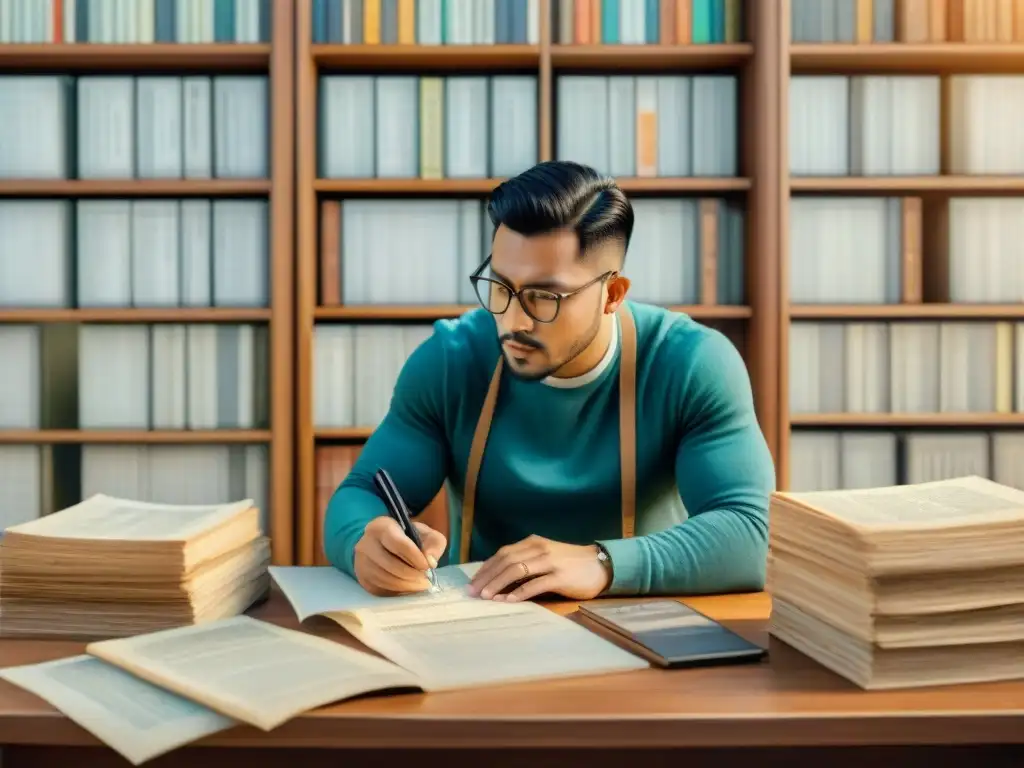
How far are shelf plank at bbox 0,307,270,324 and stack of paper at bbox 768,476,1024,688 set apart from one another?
182 centimetres

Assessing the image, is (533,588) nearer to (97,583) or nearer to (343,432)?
(97,583)

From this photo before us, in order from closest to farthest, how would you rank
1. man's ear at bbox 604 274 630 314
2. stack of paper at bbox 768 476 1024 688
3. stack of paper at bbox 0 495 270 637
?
1. stack of paper at bbox 768 476 1024 688
2. stack of paper at bbox 0 495 270 637
3. man's ear at bbox 604 274 630 314

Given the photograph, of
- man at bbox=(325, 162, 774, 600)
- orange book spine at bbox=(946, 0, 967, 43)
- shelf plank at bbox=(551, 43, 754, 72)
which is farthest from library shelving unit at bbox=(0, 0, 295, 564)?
orange book spine at bbox=(946, 0, 967, 43)

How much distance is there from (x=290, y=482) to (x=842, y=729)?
187cm

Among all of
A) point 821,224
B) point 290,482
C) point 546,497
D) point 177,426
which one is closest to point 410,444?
point 546,497

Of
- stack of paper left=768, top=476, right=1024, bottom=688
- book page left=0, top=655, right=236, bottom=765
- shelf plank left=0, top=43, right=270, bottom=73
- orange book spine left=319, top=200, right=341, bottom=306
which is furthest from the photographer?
orange book spine left=319, top=200, right=341, bottom=306

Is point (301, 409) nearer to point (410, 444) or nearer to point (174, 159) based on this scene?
point (174, 159)

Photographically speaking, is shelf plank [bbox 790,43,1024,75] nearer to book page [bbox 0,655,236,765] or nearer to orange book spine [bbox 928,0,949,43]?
orange book spine [bbox 928,0,949,43]

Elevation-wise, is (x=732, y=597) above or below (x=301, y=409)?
below

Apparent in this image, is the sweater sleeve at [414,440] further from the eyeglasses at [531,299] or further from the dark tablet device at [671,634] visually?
the dark tablet device at [671,634]

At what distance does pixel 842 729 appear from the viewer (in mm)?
706

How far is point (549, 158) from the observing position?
7.89 ft

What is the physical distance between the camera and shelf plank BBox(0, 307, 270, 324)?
2381 millimetres

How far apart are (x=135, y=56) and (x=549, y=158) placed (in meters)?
1.01
